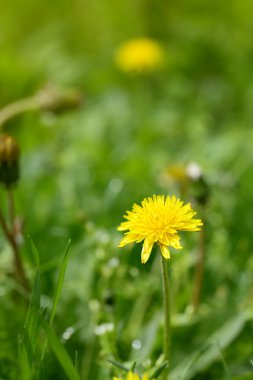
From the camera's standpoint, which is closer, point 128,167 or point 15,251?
point 15,251

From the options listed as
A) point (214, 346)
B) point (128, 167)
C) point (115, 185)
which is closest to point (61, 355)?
point (214, 346)

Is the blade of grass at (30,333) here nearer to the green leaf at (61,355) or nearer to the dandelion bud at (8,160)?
the green leaf at (61,355)

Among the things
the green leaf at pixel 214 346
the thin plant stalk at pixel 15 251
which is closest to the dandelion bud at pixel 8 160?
the thin plant stalk at pixel 15 251

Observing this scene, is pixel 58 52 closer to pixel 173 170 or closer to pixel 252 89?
pixel 252 89

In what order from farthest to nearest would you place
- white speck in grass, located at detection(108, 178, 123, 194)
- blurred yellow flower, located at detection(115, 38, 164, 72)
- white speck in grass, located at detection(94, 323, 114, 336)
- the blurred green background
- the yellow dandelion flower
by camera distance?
blurred yellow flower, located at detection(115, 38, 164, 72), white speck in grass, located at detection(108, 178, 123, 194), the blurred green background, white speck in grass, located at detection(94, 323, 114, 336), the yellow dandelion flower

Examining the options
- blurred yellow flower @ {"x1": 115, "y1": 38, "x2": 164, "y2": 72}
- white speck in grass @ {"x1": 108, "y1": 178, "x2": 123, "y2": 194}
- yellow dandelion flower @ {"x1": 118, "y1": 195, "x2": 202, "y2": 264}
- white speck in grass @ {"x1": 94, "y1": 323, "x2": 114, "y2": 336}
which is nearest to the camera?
yellow dandelion flower @ {"x1": 118, "y1": 195, "x2": 202, "y2": 264}

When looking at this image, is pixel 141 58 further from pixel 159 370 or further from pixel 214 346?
pixel 159 370

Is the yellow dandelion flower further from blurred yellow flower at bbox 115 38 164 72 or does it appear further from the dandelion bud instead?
blurred yellow flower at bbox 115 38 164 72

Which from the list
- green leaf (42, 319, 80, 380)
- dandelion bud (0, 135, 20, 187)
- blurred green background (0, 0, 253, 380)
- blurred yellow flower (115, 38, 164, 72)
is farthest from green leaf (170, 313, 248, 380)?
blurred yellow flower (115, 38, 164, 72)
